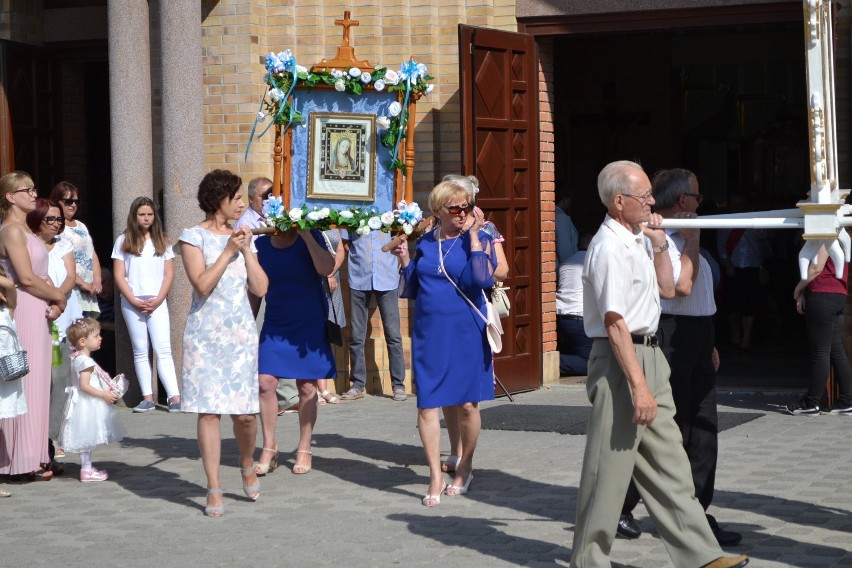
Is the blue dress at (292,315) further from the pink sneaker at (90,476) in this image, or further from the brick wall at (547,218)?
the brick wall at (547,218)

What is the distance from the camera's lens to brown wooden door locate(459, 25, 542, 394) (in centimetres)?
1242

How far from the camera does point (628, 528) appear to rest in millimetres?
7168

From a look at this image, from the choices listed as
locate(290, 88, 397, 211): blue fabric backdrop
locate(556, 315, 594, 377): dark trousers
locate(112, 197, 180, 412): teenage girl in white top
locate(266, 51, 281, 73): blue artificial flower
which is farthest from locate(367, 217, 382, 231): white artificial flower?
locate(556, 315, 594, 377): dark trousers

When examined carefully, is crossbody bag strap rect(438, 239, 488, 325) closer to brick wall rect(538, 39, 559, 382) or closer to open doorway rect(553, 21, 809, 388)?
brick wall rect(538, 39, 559, 382)

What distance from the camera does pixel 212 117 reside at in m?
13.3

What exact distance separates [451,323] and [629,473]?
2433 millimetres

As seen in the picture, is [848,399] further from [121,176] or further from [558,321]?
[121,176]

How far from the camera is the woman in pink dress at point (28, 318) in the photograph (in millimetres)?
9062

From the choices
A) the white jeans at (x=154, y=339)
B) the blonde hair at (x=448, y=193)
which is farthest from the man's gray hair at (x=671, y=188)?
the white jeans at (x=154, y=339)

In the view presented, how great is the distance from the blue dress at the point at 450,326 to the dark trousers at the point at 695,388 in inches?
60.7

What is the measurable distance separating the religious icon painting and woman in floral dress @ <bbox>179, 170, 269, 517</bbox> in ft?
3.30

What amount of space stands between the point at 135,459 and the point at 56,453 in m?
0.77

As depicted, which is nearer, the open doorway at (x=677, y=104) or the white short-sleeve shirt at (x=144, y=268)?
the white short-sleeve shirt at (x=144, y=268)

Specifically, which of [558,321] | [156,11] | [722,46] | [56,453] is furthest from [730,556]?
[722,46]
